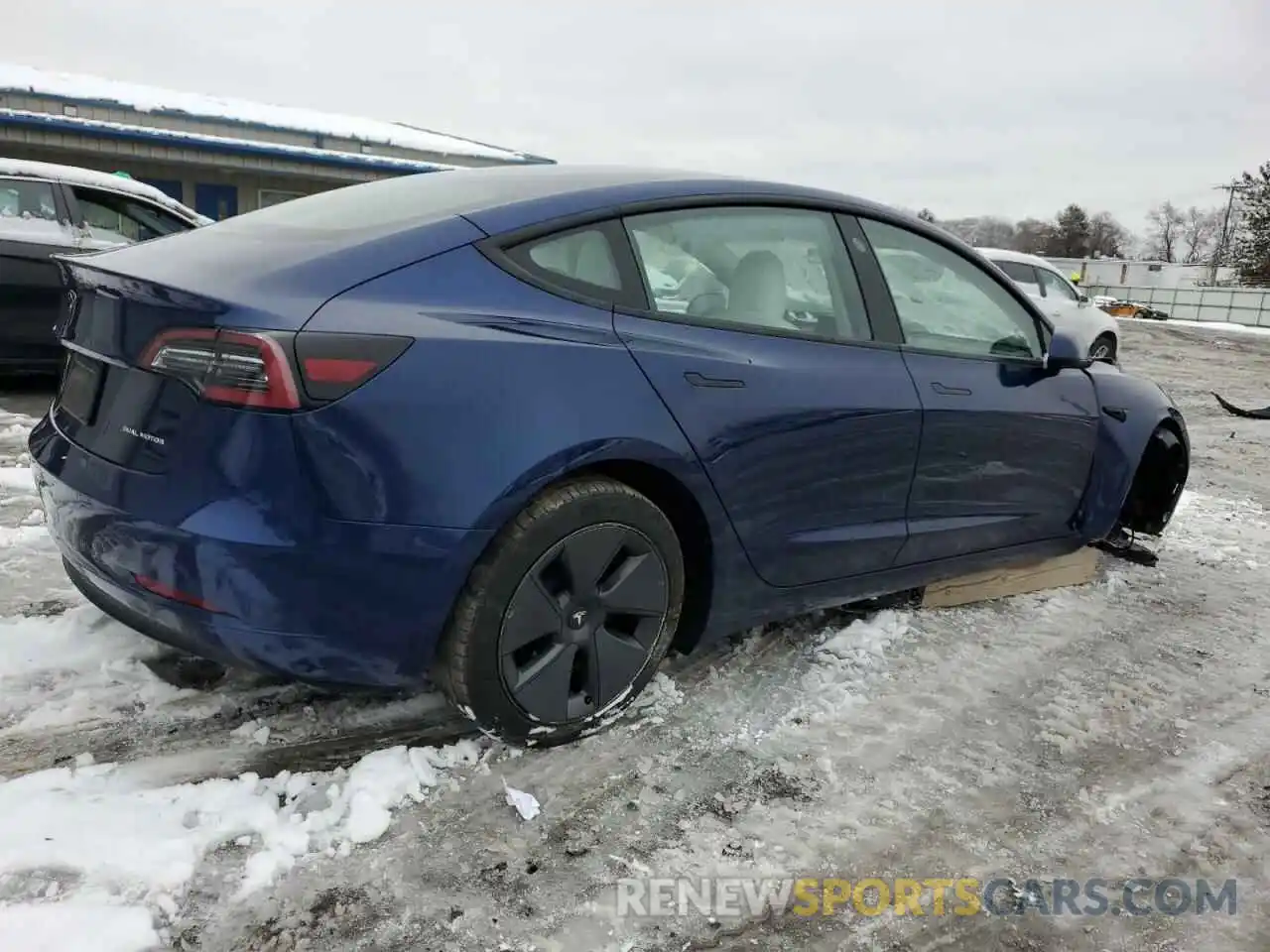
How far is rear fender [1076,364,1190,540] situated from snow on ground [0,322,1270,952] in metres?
0.70

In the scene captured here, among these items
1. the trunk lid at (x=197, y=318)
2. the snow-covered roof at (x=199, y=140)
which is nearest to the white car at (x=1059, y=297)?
the snow-covered roof at (x=199, y=140)

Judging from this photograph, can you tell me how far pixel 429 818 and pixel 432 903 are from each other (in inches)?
11.0

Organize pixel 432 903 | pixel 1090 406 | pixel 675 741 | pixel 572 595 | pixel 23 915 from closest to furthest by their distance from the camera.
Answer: pixel 23 915
pixel 432 903
pixel 572 595
pixel 675 741
pixel 1090 406

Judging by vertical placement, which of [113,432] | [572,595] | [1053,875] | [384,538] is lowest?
[1053,875]

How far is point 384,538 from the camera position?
2008 millimetres

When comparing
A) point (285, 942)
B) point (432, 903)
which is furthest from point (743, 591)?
point (285, 942)

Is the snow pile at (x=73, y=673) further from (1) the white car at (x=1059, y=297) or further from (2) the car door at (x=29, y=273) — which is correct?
(1) the white car at (x=1059, y=297)

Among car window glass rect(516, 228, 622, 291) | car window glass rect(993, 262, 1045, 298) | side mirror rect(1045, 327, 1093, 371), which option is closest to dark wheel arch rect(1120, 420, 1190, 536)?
side mirror rect(1045, 327, 1093, 371)

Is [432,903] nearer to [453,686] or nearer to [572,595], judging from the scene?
[453,686]

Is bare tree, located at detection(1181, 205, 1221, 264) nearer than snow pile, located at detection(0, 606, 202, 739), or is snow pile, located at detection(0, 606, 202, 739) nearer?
snow pile, located at detection(0, 606, 202, 739)

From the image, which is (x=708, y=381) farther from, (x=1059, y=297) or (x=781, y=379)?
(x=1059, y=297)

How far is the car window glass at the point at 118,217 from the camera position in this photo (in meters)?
6.49

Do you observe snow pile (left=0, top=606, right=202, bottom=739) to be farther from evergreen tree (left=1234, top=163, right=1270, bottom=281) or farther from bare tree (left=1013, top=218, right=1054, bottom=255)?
bare tree (left=1013, top=218, right=1054, bottom=255)

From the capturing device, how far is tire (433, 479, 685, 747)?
7.15 ft
